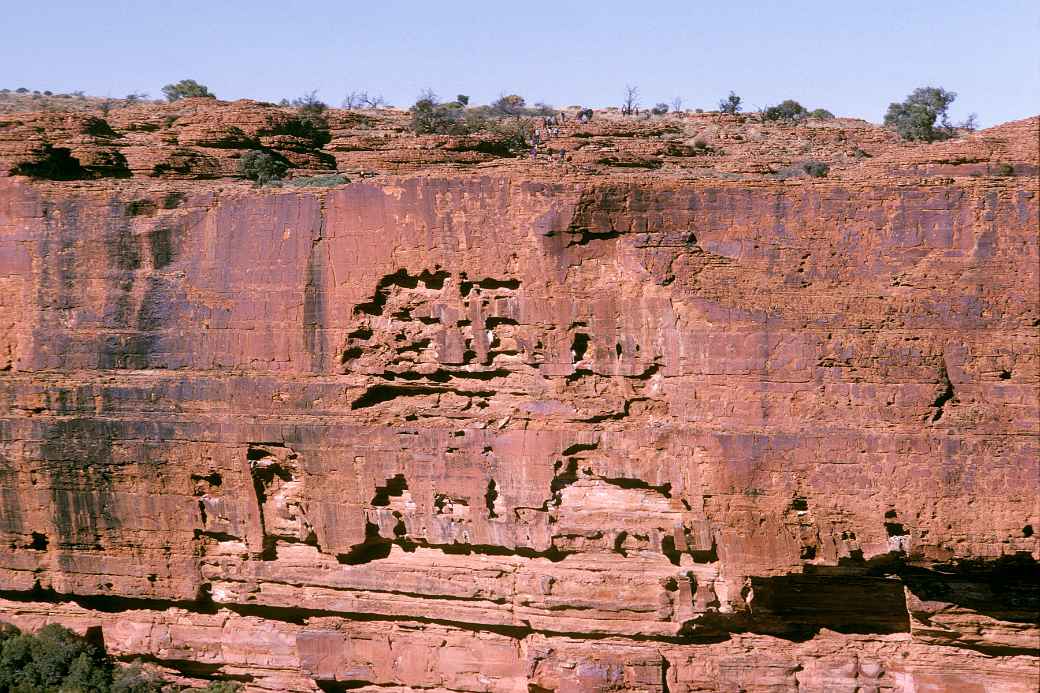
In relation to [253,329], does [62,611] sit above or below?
below

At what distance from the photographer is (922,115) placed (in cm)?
2362

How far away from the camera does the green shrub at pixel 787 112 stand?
2579 cm

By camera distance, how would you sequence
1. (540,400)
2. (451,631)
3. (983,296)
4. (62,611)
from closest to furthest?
1. (983,296)
2. (540,400)
3. (451,631)
4. (62,611)

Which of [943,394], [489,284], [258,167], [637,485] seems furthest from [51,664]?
[943,394]

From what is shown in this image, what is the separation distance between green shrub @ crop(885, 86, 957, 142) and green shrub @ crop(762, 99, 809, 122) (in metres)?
2.21

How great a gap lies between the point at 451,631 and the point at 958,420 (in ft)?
20.7

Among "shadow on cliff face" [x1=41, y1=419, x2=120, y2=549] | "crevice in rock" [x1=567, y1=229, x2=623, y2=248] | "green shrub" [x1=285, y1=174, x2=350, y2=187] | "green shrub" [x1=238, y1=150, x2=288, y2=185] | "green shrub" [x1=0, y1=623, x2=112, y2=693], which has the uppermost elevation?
"green shrub" [x1=238, y1=150, x2=288, y2=185]

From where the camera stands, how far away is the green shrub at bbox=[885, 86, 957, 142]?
23391 millimetres

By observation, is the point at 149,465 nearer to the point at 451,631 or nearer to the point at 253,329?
the point at 253,329

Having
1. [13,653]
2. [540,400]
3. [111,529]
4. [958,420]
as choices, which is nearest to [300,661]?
[111,529]

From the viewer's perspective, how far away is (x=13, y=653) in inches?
505

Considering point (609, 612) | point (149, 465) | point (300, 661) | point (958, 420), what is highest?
point (958, 420)

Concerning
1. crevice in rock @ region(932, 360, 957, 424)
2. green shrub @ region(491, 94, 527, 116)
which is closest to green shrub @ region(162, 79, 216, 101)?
green shrub @ region(491, 94, 527, 116)

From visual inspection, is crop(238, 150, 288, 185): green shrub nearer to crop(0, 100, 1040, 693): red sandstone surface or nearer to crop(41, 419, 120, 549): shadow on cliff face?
crop(0, 100, 1040, 693): red sandstone surface
